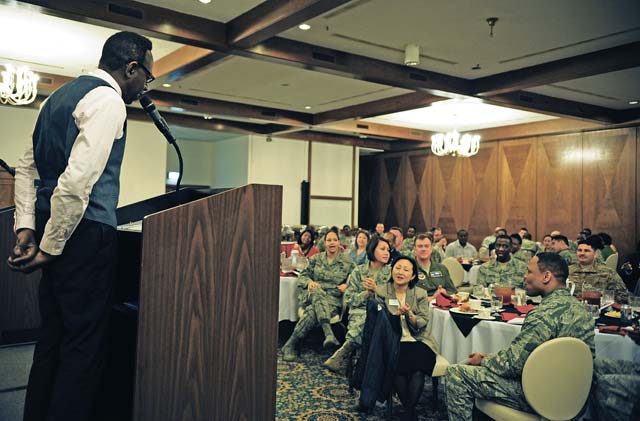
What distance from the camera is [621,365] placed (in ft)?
9.10

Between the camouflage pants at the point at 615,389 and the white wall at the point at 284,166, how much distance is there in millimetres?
11306

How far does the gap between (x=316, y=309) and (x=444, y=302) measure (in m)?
1.53

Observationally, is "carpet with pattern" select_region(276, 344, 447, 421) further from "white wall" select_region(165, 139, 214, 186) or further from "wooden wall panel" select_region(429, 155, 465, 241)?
"white wall" select_region(165, 139, 214, 186)

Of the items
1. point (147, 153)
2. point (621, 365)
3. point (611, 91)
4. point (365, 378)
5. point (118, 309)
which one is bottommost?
point (365, 378)

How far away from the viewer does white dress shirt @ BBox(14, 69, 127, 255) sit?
1.44m

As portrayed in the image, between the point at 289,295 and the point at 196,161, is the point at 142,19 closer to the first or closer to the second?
the point at 289,295

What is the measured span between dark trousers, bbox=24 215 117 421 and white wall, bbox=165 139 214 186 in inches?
545

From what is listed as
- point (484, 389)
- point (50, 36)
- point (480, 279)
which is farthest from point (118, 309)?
point (50, 36)

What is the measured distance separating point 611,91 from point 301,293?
6.35 m

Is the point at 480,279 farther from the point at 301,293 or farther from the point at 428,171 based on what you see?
the point at 428,171

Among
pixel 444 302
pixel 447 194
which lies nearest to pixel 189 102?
pixel 444 302

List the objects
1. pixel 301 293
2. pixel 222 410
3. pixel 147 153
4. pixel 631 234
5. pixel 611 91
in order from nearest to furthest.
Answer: pixel 222 410 < pixel 301 293 < pixel 611 91 < pixel 631 234 < pixel 147 153

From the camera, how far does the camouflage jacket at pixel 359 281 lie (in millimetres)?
4707

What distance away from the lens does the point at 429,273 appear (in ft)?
17.1
